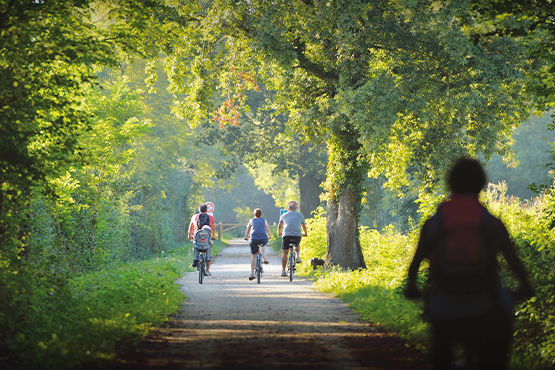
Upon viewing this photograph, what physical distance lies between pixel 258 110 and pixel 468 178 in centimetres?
1476

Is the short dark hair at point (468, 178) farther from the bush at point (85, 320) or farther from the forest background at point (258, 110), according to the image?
the bush at point (85, 320)

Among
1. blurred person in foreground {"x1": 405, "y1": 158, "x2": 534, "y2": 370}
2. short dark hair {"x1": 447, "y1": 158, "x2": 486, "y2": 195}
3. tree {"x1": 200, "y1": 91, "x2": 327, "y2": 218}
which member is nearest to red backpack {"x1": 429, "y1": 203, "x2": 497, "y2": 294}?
blurred person in foreground {"x1": 405, "y1": 158, "x2": 534, "y2": 370}

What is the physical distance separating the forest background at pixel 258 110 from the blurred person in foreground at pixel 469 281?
7.02ft

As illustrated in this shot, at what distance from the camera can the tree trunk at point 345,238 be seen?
17812mm

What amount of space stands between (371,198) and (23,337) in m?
34.8

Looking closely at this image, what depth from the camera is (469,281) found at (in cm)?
414

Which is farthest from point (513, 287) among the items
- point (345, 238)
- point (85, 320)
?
point (345, 238)

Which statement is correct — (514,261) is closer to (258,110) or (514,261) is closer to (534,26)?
(534,26)

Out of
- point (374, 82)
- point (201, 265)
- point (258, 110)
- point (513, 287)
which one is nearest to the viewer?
point (513, 287)

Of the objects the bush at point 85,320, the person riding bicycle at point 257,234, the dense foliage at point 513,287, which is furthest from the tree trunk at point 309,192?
the bush at point 85,320

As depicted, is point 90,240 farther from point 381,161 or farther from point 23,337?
point 23,337

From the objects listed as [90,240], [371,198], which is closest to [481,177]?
[90,240]

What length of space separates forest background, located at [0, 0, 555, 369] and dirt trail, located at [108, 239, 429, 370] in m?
0.48

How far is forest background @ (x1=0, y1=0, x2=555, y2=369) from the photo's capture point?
26.1 feet
